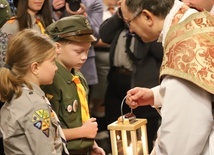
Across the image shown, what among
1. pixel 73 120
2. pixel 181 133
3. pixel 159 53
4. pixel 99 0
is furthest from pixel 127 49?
pixel 181 133

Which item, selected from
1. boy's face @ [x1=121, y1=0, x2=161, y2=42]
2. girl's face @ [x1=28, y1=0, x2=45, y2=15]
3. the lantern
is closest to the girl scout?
the lantern

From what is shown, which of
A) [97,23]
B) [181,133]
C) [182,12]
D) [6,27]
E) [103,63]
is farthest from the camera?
[103,63]

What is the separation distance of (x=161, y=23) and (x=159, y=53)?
1852 mm

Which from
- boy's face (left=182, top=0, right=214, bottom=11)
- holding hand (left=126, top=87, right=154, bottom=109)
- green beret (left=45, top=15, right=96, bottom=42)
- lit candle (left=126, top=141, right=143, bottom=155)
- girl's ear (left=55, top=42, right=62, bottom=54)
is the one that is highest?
boy's face (left=182, top=0, right=214, bottom=11)

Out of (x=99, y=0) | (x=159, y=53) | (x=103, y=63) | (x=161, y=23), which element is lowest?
(x=103, y=63)

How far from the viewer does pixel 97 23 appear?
13.1 ft

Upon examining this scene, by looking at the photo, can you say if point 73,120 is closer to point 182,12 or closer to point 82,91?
point 82,91

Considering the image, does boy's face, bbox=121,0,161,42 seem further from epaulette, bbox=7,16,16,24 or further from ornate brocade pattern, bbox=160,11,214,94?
epaulette, bbox=7,16,16,24

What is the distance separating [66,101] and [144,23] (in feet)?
2.98

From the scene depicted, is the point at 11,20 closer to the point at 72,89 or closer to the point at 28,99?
the point at 72,89

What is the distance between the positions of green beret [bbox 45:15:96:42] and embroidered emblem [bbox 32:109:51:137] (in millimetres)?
537

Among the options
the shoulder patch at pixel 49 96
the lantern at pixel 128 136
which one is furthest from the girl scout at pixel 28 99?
the lantern at pixel 128 136

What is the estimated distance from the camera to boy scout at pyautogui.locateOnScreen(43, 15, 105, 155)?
257cm

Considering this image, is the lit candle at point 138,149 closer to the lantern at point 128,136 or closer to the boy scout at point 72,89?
the lantern at point 128,136
